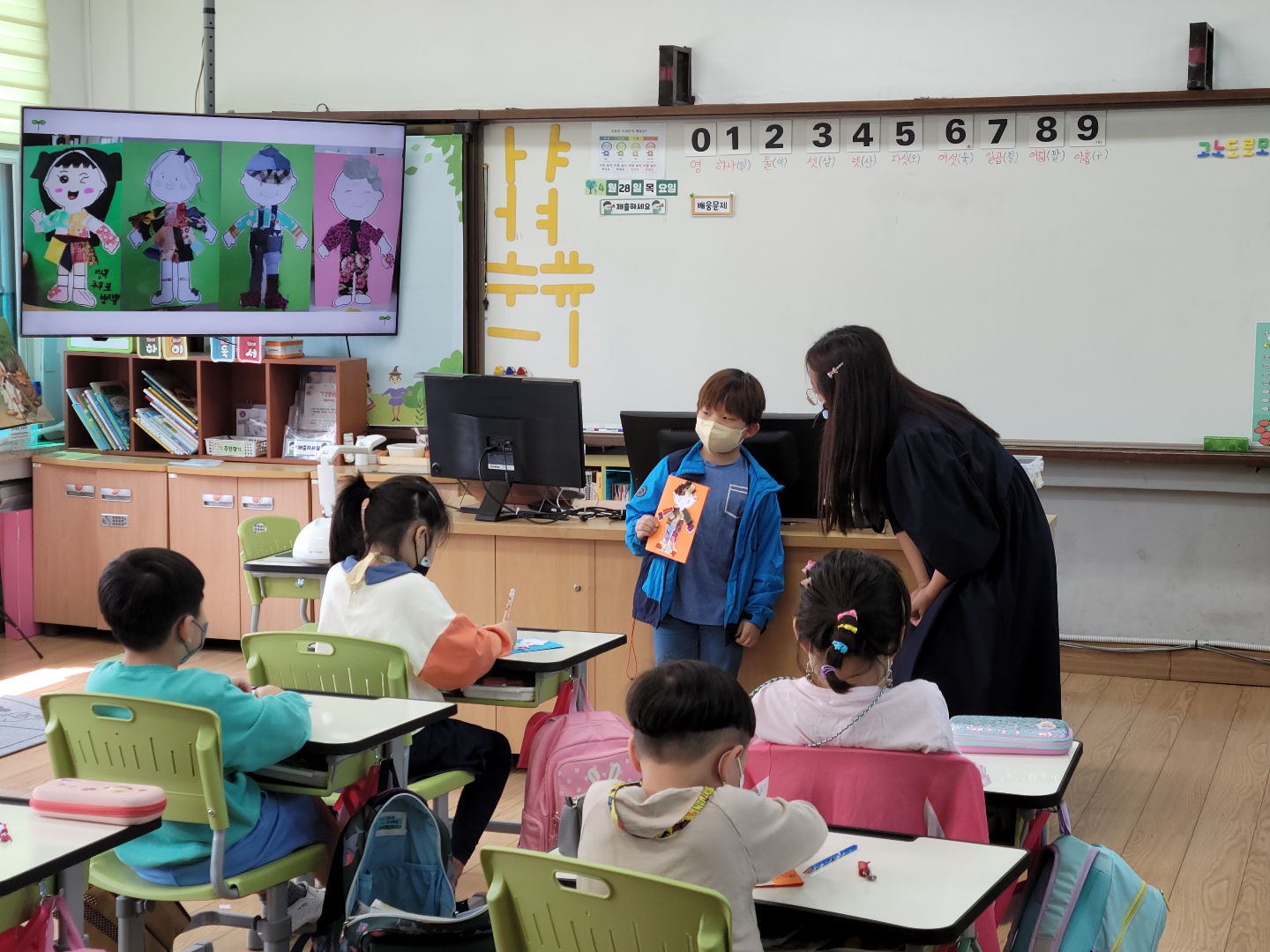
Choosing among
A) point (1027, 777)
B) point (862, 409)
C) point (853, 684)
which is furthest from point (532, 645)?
point (1027, 777)

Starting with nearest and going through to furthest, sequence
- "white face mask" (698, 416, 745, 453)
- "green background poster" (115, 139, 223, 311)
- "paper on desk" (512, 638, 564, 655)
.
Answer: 1. "paper on desk" (512, 638, 564, 655)
2. "white face mask" (698, 416, 745, 453)
3. "green background poster" (115, 139, 223, 311)

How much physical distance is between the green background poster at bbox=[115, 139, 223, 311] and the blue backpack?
466 cm

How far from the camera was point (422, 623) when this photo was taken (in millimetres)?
2963

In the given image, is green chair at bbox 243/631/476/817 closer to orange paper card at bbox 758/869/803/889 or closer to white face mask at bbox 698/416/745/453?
white face mask at bbox 698/416/745/453

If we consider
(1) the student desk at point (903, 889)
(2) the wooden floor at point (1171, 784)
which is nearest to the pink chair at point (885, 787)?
(1) the student desk at point (903, 889)

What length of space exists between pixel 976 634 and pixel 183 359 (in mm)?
4219

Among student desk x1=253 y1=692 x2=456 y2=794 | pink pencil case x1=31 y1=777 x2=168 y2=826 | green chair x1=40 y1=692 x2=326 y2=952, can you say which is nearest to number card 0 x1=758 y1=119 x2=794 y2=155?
student desk x1=253 y1=692 x2=456 y2=794

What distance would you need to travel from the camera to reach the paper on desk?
10.3 feet

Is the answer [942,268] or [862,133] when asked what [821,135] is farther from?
[942,268]

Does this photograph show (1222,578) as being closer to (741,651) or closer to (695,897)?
(741,651)

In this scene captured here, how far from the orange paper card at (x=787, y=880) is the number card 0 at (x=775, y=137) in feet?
13.9

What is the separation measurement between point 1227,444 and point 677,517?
102 inches

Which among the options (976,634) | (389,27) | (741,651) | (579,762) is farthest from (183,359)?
(976,634)

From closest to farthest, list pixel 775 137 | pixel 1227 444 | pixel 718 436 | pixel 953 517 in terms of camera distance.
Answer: pixel 953 517, pixel 718 436, pixel 1227 444, pixel 775 137
